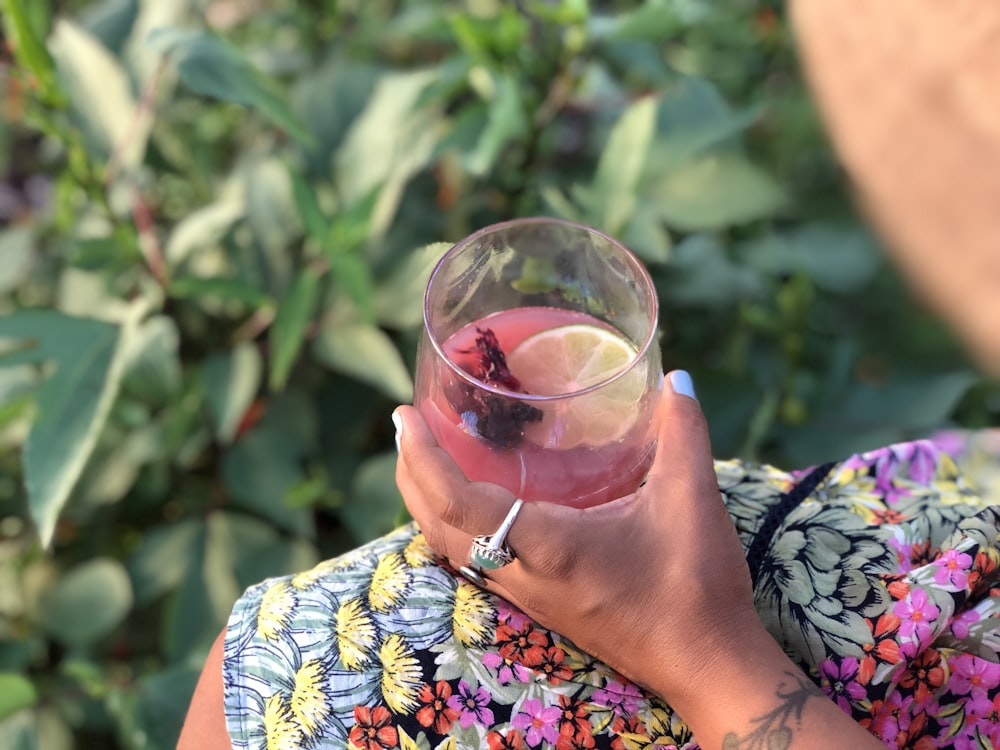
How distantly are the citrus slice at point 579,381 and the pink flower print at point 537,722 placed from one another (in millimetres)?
189

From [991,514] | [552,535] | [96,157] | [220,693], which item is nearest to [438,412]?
[552,535]

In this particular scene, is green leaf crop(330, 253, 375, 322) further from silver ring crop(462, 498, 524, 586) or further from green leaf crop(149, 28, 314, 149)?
silver ring crop(462, 498, 524, 586)

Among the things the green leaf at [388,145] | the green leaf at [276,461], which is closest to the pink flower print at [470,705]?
the green leaf at [276,461]

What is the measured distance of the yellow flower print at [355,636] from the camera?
664 mm

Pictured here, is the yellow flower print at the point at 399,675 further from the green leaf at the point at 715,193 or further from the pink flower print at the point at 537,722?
the green leaf at the point at 715,193

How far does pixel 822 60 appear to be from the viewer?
1030 millimetres

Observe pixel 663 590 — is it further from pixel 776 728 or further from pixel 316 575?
pixel 316 575

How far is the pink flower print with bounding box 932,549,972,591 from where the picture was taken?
666 mm

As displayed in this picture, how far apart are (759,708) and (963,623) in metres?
0.20

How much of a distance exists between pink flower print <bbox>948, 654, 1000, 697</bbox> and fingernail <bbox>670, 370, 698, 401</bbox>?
0.27 meters

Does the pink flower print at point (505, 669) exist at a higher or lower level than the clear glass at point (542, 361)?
lower

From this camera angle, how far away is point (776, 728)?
0.58 metres

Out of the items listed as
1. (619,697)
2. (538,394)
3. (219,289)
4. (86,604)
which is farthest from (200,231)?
(619,697)

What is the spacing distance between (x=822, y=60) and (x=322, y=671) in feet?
2.72
